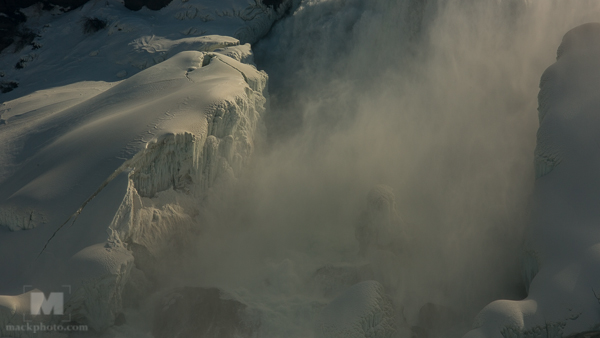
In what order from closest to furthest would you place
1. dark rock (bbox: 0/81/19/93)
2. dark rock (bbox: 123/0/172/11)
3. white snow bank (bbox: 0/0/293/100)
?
white snow bank (bbox: 0/0/293/100) < dark rock (bbox: 0/81/19/93) < dark rock (bbox: 123/0/172/11)

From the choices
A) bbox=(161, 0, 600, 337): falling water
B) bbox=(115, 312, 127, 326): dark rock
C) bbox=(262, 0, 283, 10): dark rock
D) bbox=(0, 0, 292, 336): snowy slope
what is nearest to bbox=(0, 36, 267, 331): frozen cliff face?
bbox=(0, 0, 292, 336): snowy slope

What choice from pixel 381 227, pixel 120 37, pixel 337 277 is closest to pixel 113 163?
pixel 337 277

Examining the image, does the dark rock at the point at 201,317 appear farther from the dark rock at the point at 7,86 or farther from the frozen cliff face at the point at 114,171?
the dark rock at the point at 7,86

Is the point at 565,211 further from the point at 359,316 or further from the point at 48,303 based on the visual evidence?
the point at 48,303

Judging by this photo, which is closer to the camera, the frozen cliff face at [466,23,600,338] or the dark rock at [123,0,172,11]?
the frozen cliff face at [466,23,600,338]

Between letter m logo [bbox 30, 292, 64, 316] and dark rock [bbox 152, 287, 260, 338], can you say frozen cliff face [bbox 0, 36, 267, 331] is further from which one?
dark rock [bbox 152, 287, 260, 338]

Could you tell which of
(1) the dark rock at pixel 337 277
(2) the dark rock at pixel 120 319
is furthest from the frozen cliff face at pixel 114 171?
(1) the dark rock at pixel 337 277
